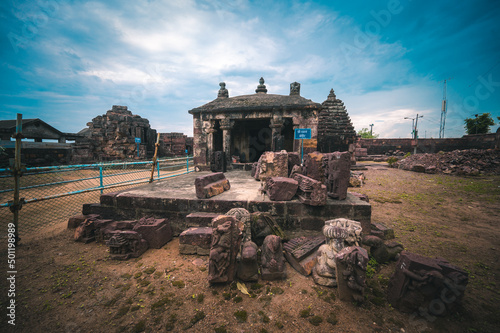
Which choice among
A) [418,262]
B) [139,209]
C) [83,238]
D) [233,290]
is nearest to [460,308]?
[418,262]

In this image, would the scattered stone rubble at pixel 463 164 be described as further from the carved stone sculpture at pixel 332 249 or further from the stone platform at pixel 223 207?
the carved stone sculpture at pixel 332 249

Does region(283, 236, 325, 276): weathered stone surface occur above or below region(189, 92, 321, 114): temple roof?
below

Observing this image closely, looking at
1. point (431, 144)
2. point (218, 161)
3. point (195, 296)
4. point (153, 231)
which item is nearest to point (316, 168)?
point (195, 296)

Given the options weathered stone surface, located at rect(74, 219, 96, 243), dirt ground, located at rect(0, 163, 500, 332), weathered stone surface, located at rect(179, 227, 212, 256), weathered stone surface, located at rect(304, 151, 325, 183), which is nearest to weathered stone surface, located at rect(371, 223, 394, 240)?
dirt ground, located at rect(0, 163, 500, 332)

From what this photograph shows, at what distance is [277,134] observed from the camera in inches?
347

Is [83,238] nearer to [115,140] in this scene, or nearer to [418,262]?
[418,262]

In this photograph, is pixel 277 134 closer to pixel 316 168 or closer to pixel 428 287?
pixel 316 168

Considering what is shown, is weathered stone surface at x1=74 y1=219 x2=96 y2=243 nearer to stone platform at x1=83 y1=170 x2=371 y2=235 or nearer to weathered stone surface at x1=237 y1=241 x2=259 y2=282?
stone platform at x1=83 y1=170 x2=371 y2=235

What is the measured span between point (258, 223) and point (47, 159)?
1456 centimetres

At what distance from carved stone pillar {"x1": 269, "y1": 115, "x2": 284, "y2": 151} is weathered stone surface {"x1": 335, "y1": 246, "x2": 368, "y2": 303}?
239 inches

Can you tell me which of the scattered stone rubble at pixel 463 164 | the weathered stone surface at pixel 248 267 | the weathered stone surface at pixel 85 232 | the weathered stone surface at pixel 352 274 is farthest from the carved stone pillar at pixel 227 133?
the scattered stone rubble at pixel 463 164

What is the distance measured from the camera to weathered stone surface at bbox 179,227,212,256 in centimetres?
346

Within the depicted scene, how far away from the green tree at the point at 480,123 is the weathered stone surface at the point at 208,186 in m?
35.2

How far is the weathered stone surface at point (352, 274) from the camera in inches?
91.2
